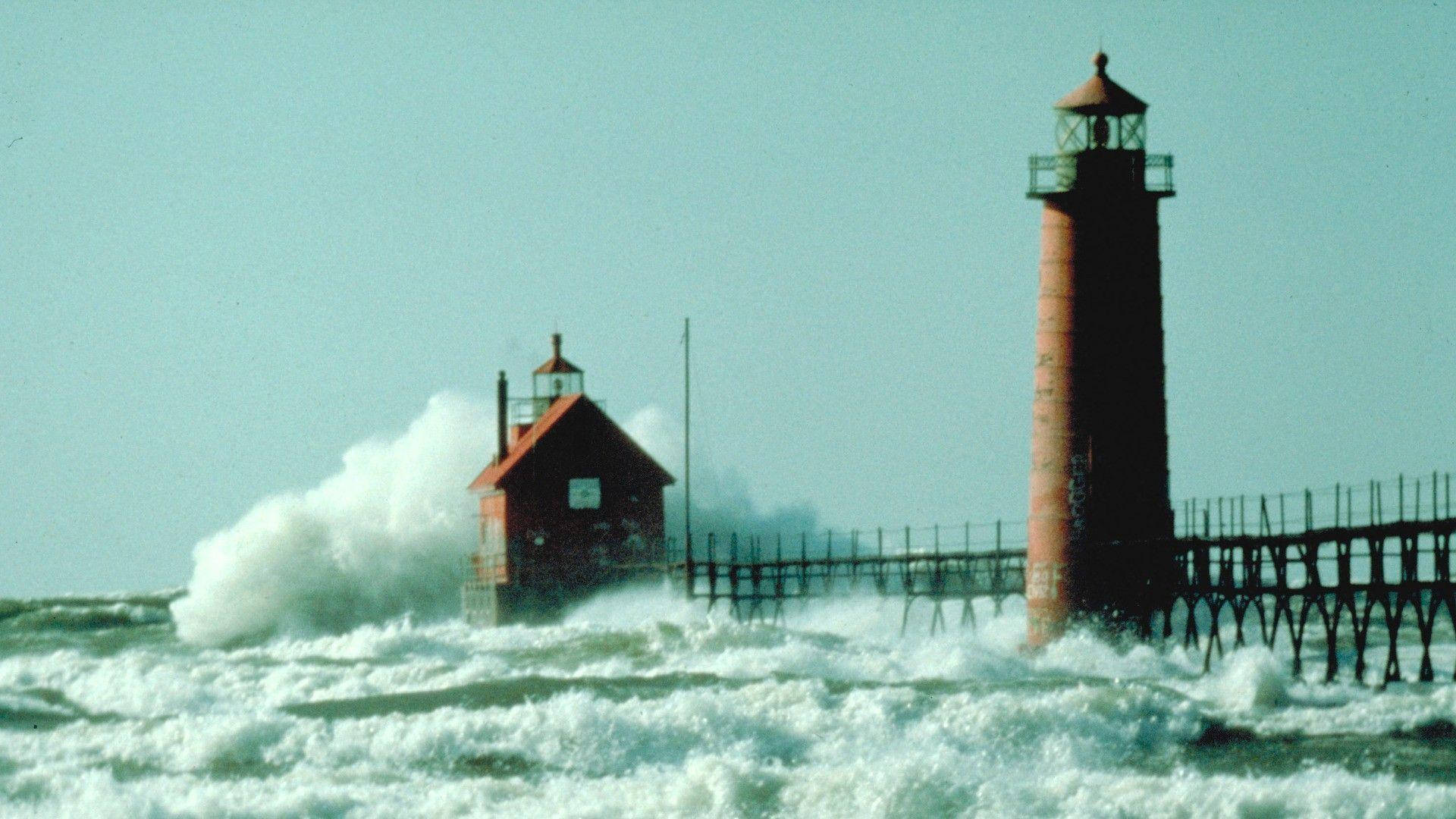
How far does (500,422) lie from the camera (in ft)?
192

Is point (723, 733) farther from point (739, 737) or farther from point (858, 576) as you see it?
point (858, 576)

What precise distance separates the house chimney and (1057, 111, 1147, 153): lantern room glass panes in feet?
72.7

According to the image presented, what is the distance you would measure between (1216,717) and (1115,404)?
9.12 m

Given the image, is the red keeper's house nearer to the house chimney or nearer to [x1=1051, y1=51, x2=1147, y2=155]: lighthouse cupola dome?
the house chimney

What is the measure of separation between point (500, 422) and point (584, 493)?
409 centimetres

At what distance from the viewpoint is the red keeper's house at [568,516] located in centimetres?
5469

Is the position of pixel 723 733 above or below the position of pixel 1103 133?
below

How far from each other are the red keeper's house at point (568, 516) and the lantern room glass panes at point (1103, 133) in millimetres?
18691

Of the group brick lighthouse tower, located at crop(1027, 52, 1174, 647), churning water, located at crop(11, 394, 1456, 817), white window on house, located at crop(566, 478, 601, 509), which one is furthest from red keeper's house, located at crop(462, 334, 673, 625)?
brick lighthouse tower, located at crop(1027, 52, 1174, 647)

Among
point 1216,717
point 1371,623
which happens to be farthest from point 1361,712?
point 1371,623

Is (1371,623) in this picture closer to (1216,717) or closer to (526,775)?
(1216,717)

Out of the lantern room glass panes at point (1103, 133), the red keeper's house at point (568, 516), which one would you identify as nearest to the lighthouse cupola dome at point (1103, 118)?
the lantern room glass panes at point (1103, 133)

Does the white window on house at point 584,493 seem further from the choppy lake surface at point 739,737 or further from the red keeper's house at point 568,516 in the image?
the choppy lake surface at point 739,737

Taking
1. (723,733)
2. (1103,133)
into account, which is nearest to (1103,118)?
(1103,133)
